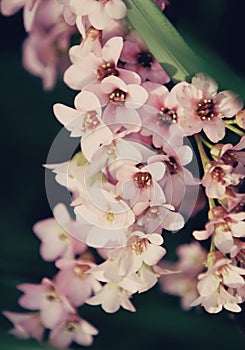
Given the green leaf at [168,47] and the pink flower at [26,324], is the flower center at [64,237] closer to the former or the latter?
the pink flower at [26,324]

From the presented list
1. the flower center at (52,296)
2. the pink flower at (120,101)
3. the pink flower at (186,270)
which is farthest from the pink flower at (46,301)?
the pink flower at (120,101)

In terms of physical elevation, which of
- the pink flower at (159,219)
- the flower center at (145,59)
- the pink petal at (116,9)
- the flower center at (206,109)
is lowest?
the pink flower at (159,219)

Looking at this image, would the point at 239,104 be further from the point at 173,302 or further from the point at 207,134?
the point at 173,302

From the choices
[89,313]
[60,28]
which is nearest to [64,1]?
[60,28]

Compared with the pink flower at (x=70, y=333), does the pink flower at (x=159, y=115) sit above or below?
above

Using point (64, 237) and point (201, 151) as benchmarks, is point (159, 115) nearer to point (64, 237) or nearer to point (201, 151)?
point (201, 151)
